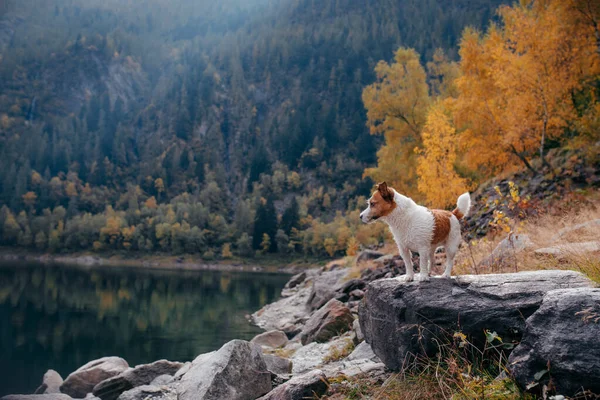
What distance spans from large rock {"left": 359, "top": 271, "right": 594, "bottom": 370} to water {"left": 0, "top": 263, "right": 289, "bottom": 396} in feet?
59.3

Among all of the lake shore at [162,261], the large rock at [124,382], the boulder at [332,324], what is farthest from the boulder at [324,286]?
the lake shore at [162,261]

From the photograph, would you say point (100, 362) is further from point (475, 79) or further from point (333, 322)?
point (475, 79)

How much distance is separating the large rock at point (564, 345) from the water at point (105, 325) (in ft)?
66.4

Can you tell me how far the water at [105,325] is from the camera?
874 inches

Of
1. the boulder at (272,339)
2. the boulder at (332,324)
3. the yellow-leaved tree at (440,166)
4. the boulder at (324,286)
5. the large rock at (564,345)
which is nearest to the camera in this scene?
the large rock at (564,345)

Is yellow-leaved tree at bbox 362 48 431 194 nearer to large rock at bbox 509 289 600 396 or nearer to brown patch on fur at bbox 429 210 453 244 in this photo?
brown patch on fur at bbox 429 210 453 244

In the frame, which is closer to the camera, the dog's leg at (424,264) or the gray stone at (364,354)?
the dog's leg at (424,264)

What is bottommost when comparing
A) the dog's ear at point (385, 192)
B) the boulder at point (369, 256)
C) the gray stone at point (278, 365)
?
the boulder at point (369, 256)

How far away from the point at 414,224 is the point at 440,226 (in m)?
0.43

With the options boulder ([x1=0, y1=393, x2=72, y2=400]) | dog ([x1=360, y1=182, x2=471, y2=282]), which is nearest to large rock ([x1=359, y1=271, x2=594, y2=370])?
dog ([x1=360, y1=182, x2=471, y2=282])

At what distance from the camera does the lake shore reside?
116 metres

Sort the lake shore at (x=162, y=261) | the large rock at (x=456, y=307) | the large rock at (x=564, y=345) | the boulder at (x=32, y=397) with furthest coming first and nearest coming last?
→ the lake shore at (x=162, y=261) → the boulder at (x=32, y=397) → the large rock at (x=456, y=307) → the large rock at (x=564, y=345)

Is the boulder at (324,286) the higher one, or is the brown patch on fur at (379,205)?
the brown patch on fur at (379,205)

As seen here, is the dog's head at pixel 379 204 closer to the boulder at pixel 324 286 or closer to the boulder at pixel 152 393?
the boulder at pixel 152 393
